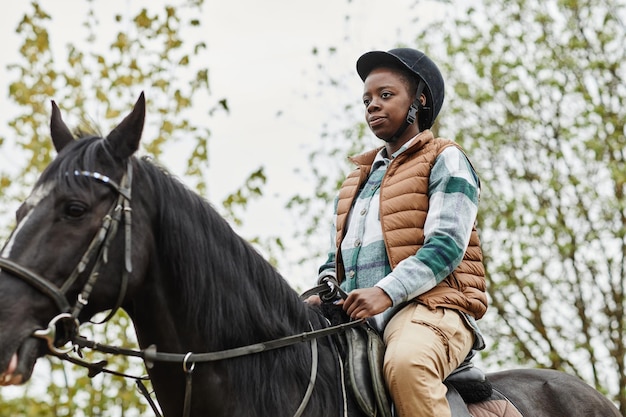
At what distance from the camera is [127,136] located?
10.9 feet

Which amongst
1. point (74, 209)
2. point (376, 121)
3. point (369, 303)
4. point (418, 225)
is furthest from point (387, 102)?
point (74, 209)

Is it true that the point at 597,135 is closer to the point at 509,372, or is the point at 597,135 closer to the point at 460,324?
the point at 509,372

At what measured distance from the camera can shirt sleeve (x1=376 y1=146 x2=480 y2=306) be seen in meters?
3.68

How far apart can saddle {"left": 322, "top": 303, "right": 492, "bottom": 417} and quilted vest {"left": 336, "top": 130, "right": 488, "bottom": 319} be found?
31 cm

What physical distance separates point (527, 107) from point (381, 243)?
8.87 metres

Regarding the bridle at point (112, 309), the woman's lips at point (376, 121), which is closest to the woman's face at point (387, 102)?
the woman's lips at point (376, 121)

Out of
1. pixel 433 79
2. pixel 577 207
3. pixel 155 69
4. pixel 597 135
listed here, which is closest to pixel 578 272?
pixel 577 207

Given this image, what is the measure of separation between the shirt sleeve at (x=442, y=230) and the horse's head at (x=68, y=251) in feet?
4.01

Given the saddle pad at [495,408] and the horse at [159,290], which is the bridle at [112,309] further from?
the saddle pad at [495,408]

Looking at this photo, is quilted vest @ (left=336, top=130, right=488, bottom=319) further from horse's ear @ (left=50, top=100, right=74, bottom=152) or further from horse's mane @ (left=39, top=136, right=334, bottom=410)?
horse's ear @ (left=50, top=100, right=74, bottom=152)

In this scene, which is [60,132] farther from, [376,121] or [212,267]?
[376,121]

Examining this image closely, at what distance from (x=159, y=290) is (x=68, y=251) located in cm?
44

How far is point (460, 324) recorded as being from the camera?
383cm

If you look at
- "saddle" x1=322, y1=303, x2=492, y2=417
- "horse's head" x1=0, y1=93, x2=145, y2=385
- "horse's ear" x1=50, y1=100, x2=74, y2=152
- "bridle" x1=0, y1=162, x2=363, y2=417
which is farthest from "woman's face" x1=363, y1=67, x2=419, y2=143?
"horse's ear" x1=50, y1=100, x2=74, y2=152
